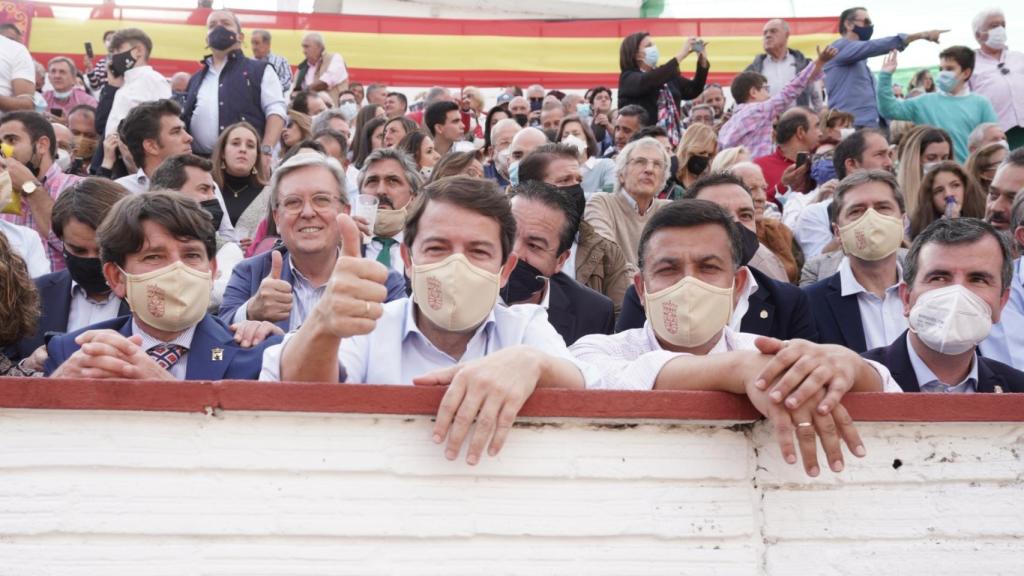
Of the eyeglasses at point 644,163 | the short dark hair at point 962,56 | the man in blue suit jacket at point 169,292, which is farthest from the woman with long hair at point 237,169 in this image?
the short dark hair at point 962,56

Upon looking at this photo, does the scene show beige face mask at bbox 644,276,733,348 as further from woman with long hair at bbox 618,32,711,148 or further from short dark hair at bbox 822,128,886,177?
woman with long hair at bbox 618,32,711,148

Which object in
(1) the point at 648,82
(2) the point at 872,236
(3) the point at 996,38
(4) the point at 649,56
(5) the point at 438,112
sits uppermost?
(3) the point at 996,38

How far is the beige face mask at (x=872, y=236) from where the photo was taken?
17.9 feet

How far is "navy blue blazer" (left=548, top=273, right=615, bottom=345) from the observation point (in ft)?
17.0

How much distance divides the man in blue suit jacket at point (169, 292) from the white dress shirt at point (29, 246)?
1.67 meters

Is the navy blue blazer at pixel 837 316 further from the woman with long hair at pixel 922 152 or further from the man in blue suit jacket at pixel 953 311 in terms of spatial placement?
the woman with long hair at pixel 922 152

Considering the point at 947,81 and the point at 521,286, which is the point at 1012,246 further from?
the point at 947,81

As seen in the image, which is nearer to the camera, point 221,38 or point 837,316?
point 837,316

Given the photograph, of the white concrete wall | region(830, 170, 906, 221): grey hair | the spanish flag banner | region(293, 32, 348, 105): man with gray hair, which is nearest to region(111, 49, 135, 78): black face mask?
region(293, 32, 348, 105): man with gray hair

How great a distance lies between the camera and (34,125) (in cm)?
707

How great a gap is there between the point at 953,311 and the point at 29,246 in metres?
4.27

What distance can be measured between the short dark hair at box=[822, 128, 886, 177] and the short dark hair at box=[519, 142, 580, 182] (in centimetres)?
222

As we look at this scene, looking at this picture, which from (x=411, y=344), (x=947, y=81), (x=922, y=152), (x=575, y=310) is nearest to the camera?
(x=411, y=344)

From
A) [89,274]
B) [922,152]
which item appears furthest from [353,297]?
[922,152]
